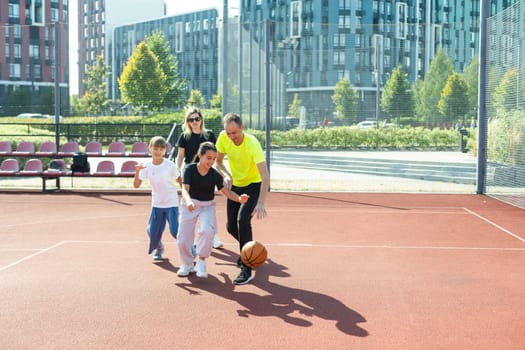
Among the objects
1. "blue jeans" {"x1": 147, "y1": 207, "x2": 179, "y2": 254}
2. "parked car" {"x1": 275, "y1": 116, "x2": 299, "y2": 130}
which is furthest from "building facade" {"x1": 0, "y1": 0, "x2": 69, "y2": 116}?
"blue jeans" {"x1": 147, "y1": 207, "x2": 179, "y2": 254}

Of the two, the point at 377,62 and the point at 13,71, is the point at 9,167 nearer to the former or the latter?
the point at 13,71

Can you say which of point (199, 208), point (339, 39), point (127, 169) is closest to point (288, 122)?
point (339, 39)

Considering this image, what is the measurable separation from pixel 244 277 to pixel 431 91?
1102cm

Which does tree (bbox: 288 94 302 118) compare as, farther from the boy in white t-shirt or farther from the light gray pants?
the light gray pants

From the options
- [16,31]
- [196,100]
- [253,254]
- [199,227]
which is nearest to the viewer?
[253,254]

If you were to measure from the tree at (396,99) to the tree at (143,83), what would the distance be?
17.5 feet

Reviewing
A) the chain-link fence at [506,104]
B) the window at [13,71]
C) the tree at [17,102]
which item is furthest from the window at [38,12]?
the chain-link fence at [506,104]

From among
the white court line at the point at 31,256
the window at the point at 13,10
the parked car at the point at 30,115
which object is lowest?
the white court line at the point at 31,256

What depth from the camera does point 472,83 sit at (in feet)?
54.2

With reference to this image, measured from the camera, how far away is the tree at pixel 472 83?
1630 centimetres

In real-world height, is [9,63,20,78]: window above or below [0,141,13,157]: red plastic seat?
above

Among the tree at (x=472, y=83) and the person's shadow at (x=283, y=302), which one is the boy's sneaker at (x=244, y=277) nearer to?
the person's shadow at (x=283, y=302)

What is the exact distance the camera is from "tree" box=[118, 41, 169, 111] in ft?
57.1

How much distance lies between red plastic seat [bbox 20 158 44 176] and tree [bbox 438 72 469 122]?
31.2ft
